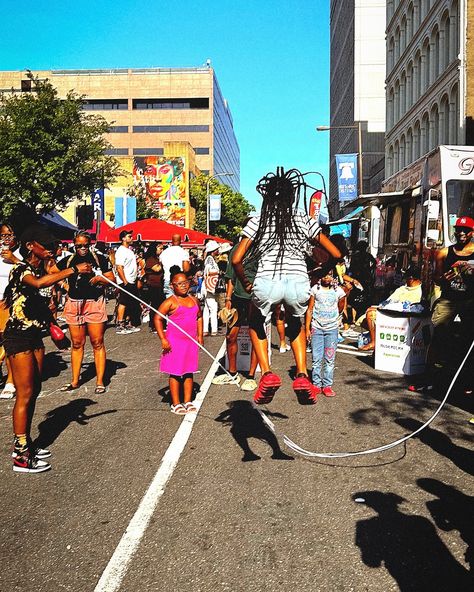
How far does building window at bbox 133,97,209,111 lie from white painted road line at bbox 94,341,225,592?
106498 mm

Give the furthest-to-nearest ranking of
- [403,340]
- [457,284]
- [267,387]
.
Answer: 1. [403,340]
2. [457,284]
3. [267,387]

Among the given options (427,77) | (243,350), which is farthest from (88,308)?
(427,77)

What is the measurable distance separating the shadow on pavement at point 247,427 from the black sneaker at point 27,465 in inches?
67.1

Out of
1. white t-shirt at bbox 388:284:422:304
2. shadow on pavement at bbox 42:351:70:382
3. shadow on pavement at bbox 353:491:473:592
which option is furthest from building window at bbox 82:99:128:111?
shadow on pavement at bbox 353:491:473:592

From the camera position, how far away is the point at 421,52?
109 feet

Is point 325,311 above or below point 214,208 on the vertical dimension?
below

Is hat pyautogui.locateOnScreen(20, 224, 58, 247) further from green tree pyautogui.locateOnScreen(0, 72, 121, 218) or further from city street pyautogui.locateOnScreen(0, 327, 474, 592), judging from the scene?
green tree pyautogui.locateOnScreen(0, 72, 121, 218)

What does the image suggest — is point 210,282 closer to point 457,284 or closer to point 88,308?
point 88,308

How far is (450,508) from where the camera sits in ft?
13.4

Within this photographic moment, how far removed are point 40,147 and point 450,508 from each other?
27443 mm

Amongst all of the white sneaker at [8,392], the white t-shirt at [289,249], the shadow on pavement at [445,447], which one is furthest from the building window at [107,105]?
the white t-shirt at [289,249]

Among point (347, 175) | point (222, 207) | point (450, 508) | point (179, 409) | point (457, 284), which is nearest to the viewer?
point (450, 508)

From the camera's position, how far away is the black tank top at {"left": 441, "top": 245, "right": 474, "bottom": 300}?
23.5 ft

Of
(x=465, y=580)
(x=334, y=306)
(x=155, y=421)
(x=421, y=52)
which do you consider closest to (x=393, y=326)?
(x=334, y=306)
